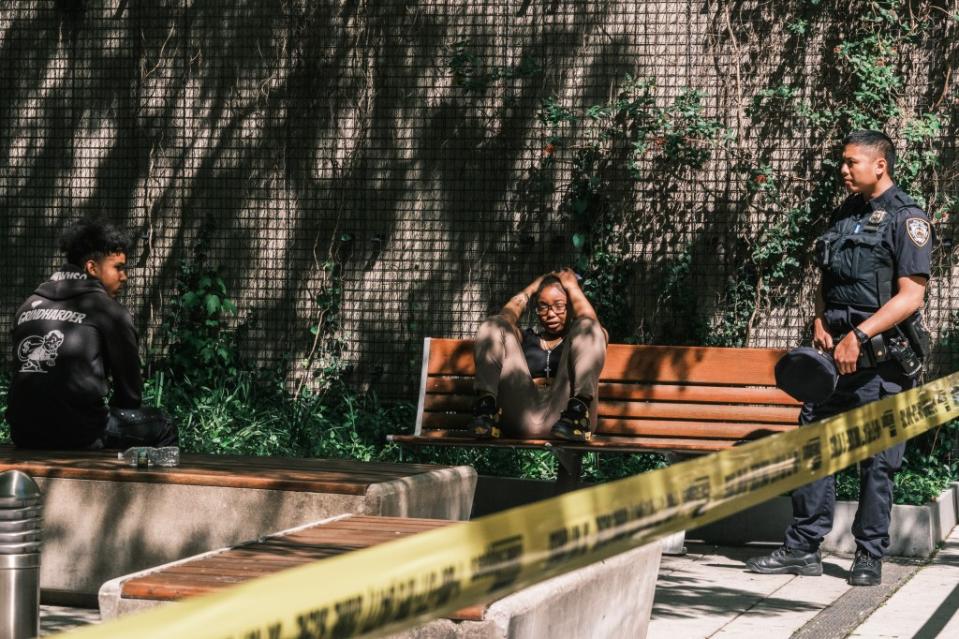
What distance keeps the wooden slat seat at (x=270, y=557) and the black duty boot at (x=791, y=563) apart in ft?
8.21

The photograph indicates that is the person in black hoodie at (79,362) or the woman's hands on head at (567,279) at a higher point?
the woman's hands on head at (567,279)

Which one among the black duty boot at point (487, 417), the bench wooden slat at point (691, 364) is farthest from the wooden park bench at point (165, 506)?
the bench wooden slat at point (691, 364)

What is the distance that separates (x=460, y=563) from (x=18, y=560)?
2068 mm

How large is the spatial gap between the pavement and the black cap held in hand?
2.96 feet

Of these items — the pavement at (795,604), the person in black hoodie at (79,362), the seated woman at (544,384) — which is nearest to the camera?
the pavement at (795,604)

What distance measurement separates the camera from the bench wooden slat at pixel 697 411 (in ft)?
25.6

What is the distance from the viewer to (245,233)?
421 inches

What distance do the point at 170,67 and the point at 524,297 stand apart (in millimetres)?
4360

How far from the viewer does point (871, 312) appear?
21.4 ft

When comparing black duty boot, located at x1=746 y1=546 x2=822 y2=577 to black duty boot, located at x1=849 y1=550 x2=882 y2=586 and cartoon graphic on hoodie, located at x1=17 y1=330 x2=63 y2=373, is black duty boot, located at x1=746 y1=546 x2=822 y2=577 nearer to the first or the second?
black duty boot, located at x1=849 y1=550 x2=882 y2=586

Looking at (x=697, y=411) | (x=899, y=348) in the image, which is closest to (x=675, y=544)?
(x=697, y=411)

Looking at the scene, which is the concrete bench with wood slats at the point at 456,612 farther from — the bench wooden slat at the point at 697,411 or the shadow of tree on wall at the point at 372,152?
the shadow of tree on wall at the point at 372,152

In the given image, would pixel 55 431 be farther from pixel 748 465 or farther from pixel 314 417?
pixel 748 465

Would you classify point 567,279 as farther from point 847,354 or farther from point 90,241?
point 90,241
